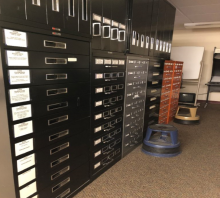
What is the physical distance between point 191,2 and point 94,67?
7.01 ft

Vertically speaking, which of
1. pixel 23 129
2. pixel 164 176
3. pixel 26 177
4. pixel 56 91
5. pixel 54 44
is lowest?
pixel 164 176

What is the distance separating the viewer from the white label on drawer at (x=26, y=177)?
994 mm

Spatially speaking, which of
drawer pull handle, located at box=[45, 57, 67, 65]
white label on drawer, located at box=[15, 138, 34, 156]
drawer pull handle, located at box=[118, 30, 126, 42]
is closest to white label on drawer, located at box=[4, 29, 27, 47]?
drawer pull handle, located at box=[45, 57, 67, 65]

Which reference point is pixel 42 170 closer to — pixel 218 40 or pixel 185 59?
pixel 185 59

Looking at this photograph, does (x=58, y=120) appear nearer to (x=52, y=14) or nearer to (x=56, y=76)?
(x=56, y=76)

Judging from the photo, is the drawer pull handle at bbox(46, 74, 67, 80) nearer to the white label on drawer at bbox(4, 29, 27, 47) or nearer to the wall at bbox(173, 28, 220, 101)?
the white label on drawer at bbox(4, 29, 27, 47)

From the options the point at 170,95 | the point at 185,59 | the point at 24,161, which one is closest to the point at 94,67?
the point at 24,161

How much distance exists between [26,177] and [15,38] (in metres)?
0.74

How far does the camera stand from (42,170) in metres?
1.10

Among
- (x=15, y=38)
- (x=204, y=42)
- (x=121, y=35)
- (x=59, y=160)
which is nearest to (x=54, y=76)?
(x=15, y=38)

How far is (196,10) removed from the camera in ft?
9.82

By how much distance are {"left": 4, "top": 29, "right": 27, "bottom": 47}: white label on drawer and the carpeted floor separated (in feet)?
3.71

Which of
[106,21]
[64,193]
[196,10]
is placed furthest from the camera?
[196,10]

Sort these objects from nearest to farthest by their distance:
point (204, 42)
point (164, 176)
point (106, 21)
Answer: point (106, 21) < point (164, 176) < point (204, 42)
